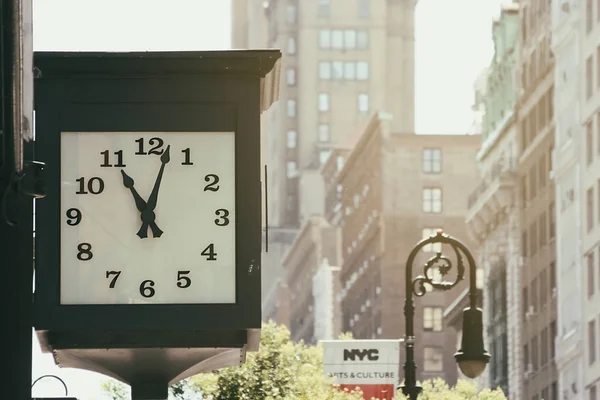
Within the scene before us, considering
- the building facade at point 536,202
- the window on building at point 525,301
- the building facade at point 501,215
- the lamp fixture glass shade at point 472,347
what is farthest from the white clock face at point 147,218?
the building facade at point 501,215

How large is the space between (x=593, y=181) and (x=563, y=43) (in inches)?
462

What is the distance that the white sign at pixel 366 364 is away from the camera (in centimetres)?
4022

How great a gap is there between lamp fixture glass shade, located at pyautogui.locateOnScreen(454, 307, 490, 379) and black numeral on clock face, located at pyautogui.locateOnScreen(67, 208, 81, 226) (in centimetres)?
1814

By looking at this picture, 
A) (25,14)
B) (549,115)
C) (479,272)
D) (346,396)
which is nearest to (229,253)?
(25,14)

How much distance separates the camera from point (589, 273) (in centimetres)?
9012

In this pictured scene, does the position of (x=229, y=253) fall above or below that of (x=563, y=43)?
below

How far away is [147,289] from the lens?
9305 millimetres

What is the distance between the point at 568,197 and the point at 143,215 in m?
88.7

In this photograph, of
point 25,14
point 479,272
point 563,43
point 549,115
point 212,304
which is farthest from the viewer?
point 479,272

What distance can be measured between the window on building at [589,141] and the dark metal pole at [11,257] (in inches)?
3344

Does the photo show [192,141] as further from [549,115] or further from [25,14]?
[549,115]

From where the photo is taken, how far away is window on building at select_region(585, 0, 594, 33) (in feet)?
304

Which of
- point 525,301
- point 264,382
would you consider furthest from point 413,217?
point 264,382

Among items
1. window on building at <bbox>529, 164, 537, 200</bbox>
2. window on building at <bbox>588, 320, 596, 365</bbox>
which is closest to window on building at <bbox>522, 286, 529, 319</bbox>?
window on building at <bbox>529, 164, 537, 200</bbox>
